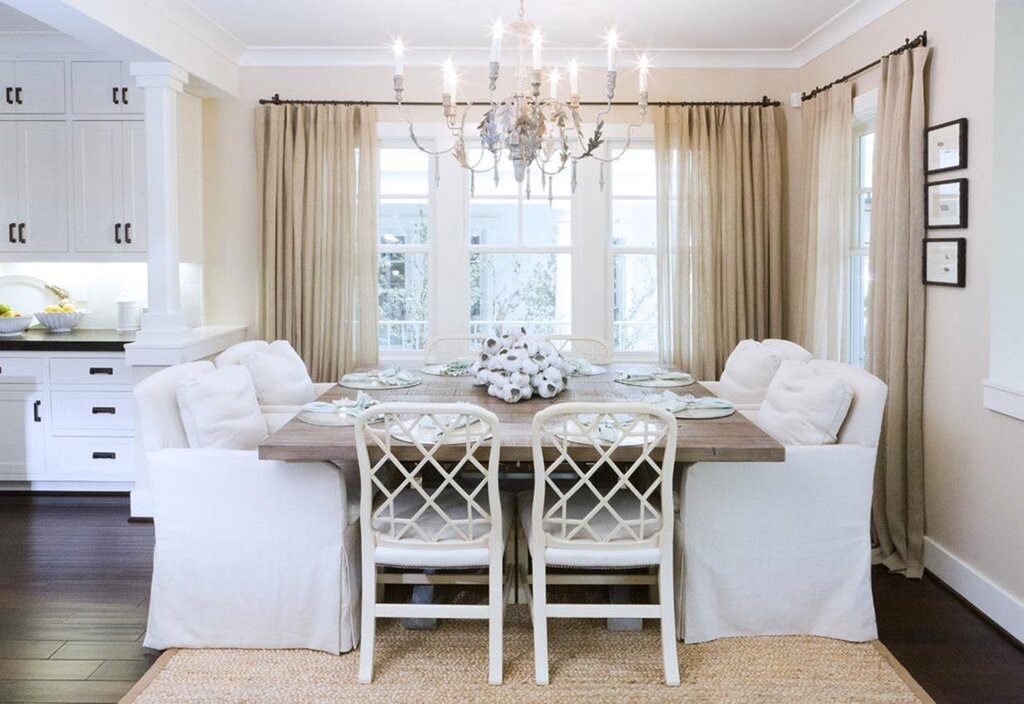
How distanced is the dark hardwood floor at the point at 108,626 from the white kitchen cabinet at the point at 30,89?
2.40 m

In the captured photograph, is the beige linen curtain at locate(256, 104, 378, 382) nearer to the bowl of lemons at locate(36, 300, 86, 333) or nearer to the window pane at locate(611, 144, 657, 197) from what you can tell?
the bowl of lemons at locate(36, 300, 86, 333)

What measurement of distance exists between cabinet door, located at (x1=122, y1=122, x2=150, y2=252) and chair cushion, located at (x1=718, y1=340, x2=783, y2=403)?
3397 millimetres

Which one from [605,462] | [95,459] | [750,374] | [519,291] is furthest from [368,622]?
[519,291]

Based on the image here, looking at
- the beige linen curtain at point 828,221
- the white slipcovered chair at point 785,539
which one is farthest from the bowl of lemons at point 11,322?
the beige linen curtain at point 828,221

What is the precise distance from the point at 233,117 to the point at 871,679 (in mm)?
4608

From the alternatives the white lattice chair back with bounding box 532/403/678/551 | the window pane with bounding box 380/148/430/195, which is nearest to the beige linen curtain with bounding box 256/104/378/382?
the window pane with bounding box 380/148/430/195

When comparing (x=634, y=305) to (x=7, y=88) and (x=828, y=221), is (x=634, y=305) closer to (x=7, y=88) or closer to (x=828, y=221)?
(x=828, y=221)

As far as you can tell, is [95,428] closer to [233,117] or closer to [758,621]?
[233,117]

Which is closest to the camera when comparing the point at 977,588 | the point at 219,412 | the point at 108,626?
the point at 219,412

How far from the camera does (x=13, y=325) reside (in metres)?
5.14

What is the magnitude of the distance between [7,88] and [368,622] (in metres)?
4.12

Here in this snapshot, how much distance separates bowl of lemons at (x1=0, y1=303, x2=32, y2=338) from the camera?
511 centimetres

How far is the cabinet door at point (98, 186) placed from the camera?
5.18 m

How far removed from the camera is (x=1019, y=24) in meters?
3.33
